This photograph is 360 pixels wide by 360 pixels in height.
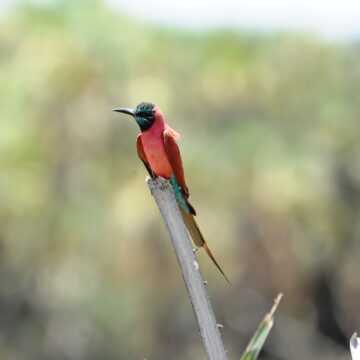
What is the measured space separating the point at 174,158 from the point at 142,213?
400 inches

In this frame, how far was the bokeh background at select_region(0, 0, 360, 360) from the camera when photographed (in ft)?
44.3

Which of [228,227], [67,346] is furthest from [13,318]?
[228,227]

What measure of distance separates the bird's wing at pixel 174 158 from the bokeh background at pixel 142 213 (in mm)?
9503

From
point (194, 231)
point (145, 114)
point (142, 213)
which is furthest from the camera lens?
point (142, 213)

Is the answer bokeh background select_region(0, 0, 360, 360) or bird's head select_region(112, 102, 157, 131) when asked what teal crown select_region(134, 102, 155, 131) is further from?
bokeh background select_region(0, 0, 360, 360)

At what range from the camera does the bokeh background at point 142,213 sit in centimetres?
1352

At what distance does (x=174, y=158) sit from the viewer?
3090 mm

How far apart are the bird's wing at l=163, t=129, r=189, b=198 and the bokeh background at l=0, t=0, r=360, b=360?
31.2 feet

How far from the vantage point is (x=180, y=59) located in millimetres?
16594

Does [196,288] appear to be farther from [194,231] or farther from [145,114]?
[145,114]

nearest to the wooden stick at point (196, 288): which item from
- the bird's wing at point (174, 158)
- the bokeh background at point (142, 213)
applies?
the bird's wing at point (174, 158)

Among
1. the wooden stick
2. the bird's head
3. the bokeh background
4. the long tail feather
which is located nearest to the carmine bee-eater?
the bird's head

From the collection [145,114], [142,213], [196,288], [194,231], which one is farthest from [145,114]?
[142,213]

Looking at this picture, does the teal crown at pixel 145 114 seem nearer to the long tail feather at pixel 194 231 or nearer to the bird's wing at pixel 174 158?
the bird's wing at pixel 174 158
